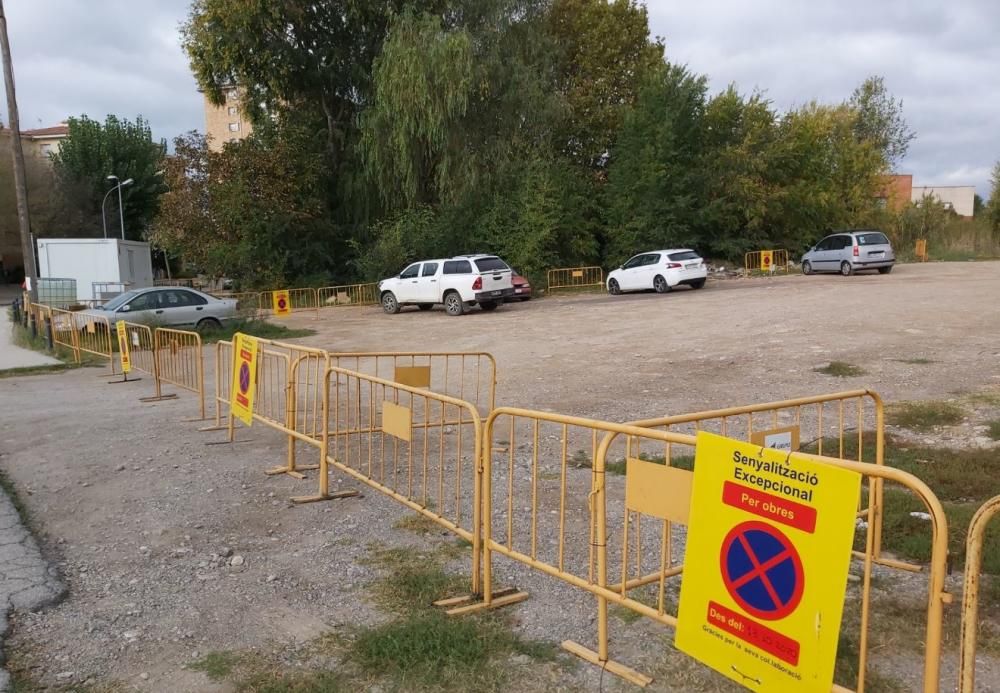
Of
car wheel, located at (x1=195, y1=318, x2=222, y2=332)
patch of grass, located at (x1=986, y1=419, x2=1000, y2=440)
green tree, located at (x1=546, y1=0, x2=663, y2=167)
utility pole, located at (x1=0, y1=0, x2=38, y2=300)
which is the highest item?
green tree, located at (x1=546, y1=0, x2=663, y2=167)

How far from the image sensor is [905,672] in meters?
3.52

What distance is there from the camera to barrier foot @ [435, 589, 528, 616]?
4268 millimetres

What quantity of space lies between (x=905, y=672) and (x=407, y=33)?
30.9 metres

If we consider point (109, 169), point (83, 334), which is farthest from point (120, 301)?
point (109, 169)

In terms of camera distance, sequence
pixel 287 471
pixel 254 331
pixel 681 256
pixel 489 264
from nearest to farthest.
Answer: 1. pixel 287 471
2. pixel 254 331
3. pixel 489 264
4. pixel 681 256

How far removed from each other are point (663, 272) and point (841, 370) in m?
17.3

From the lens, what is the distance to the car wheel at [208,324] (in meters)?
19.0

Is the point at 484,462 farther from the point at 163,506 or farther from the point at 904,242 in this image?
the point at 904,242

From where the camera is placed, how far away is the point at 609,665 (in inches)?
145

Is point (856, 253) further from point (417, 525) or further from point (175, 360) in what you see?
point (417, 525)

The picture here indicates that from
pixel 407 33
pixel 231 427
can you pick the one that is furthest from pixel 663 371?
pixel 407 33

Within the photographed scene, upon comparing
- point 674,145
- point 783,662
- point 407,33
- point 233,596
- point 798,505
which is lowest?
point 233,596

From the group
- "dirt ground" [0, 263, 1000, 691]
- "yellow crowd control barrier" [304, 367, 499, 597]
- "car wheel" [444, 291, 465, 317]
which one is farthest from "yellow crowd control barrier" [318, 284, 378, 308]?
"yellow crowd control barrier" [304, 367, 499, 597]

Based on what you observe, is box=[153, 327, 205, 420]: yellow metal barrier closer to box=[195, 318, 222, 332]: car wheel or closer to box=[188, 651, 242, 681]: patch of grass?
box=[195, 318, 222, 332]: car wheel
